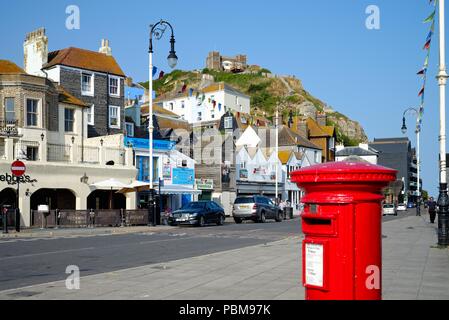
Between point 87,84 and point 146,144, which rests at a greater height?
point 87,84

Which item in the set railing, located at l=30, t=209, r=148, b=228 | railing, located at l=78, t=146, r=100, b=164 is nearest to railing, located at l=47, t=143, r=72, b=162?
railing, located at l=78, t=146, r=100, b=164

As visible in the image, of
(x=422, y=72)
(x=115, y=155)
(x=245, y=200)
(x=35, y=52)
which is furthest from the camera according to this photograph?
(x=35, y=52)

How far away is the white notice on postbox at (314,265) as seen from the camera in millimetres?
4426

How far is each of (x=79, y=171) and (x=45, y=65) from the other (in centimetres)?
1470

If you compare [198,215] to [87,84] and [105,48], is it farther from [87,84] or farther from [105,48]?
[105,48]

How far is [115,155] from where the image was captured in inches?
1549

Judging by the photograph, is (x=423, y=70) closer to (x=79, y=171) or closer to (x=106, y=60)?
(x=79, y=171)

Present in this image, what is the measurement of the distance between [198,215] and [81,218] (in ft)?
21.1

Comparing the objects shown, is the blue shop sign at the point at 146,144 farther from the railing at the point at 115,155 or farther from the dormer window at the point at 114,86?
the dormer window at the point at 114,86

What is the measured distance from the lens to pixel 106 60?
4806cm

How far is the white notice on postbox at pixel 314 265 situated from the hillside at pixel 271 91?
139 metres

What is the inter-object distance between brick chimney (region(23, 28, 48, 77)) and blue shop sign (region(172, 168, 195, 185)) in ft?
43.2

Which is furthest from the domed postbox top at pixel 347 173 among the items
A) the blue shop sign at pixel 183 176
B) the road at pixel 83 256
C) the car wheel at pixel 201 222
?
the blue shop sign at pixel 183 176

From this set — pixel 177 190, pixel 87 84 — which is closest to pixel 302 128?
pixel 177 190
